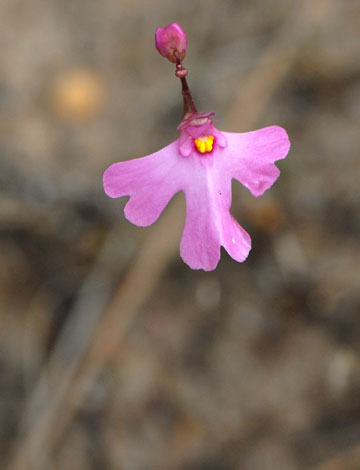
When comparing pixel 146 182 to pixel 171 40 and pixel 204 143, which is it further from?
pixel 171 40

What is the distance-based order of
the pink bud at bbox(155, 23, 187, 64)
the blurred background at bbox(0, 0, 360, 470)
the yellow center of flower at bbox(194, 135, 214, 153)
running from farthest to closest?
1. the blurred background at bbox(0, 0, 360, 470)
2. the yellow center of flower at bbox(194, 135, 214, 153)
3. the pink bud at bbox(155, 23, 187, 64)

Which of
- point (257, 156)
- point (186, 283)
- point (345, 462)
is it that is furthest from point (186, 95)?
point (345, 462)

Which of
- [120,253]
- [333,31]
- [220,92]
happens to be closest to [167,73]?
[220,92]

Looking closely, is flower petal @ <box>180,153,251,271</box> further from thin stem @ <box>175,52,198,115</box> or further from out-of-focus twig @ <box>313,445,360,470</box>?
out-of-focus twig @ <box>313,445,360,470</box>

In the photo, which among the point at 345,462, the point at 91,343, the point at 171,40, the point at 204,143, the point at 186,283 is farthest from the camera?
the point at 186,283

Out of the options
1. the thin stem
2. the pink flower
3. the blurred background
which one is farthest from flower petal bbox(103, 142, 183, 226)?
the blurred background

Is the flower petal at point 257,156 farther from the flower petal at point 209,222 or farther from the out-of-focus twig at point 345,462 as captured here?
the out-of-focus twig at point 345,462

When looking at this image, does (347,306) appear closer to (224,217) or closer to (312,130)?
(312,130)
